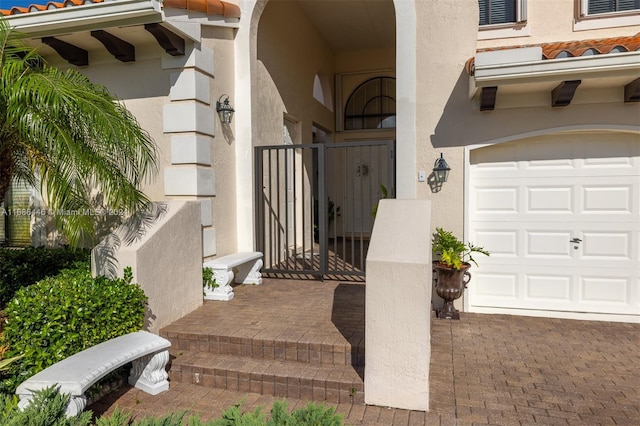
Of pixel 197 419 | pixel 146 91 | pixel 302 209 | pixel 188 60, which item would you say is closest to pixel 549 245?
pixel 302 209

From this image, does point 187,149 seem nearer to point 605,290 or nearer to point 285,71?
point 285,71

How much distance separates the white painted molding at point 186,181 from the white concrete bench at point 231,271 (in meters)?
1.06

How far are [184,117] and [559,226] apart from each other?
222 inches

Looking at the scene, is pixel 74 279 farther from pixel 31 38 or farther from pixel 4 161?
pixel 31 38

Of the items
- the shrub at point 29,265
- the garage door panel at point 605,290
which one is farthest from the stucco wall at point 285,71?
the garage door panel at point 605,290

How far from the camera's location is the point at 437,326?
18.2 ft

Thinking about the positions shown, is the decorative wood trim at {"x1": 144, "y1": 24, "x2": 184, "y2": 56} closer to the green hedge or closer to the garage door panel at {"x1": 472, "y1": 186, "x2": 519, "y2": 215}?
the green hedge

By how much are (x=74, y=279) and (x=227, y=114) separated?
339 cm

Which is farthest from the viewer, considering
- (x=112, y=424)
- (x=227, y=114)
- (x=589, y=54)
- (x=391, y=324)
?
(x=227, y=114)

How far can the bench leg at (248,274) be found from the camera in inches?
269

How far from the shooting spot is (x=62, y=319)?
3686 mm

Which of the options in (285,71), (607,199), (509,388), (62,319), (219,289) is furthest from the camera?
(285,71)

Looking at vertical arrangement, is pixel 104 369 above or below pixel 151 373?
above

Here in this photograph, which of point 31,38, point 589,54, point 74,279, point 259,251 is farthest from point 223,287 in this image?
point 589,54
